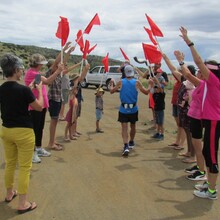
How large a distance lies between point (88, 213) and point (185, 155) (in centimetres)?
342

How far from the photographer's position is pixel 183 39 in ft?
16.3

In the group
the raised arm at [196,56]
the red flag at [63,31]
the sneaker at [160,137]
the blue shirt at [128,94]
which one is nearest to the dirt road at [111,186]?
the sneaker at [160,137]

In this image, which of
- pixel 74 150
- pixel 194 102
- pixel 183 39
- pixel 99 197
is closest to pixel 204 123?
pixel 194 102

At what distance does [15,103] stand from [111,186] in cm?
209

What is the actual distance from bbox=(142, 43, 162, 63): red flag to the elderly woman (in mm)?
4109

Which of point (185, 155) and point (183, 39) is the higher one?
point (183, 39)

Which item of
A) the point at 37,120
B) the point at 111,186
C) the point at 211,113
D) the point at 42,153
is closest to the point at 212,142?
the point at 211,113

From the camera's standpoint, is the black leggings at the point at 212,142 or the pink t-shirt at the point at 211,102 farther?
the black leggings at the point at 212,142

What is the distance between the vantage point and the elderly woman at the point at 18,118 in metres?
4.27

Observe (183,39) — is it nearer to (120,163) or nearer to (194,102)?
(194,102)

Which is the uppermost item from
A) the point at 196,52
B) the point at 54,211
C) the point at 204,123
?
the point at 196,52

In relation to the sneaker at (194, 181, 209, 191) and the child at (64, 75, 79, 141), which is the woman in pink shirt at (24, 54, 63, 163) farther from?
the sneaker at (194, 181, 209, 191)

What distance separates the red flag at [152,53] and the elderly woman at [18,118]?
4.11 m

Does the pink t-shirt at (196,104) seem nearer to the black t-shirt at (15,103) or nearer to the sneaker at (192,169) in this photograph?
the sneaker at (192,169)
